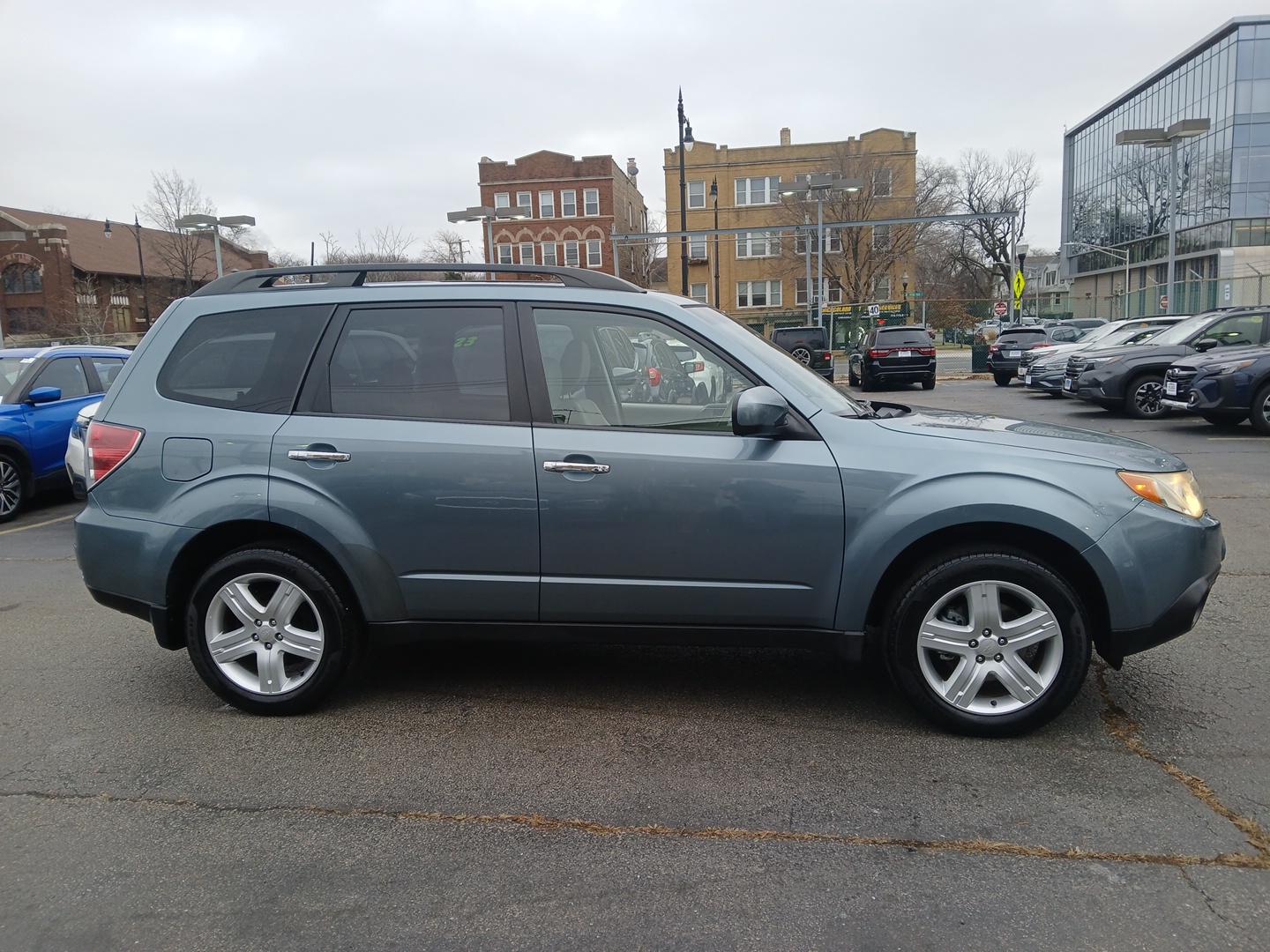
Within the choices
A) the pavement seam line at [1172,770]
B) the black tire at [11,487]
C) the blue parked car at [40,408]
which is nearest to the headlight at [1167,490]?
the pavement seam line at [1172,770]

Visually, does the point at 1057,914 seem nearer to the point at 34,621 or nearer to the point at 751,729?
the point at 751,729

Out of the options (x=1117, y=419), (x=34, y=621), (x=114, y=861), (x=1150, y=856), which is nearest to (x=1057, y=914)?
(x=1150, y=856)

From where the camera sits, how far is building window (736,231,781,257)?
5881 cm

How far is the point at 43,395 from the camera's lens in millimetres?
9758

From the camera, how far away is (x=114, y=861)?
3.06 m

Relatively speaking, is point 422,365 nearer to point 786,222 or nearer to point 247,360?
point 247,360

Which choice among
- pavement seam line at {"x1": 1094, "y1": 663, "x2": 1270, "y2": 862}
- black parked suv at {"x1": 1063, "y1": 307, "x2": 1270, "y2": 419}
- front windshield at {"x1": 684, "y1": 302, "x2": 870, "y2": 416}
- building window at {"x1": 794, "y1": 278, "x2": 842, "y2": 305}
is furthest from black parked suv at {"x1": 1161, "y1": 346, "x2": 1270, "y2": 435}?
building window at {"x1": 794, "y1": 278, "x2": 842, "y2": 305}

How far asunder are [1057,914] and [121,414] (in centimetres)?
414

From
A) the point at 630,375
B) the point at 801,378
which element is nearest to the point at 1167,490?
the point at 801,378

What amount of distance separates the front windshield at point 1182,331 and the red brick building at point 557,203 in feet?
171

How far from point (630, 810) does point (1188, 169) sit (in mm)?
65075

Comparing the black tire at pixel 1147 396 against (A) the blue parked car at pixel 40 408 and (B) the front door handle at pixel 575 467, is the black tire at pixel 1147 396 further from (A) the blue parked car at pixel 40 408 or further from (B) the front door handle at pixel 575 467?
(A) the blue parked car at pixel 40 408

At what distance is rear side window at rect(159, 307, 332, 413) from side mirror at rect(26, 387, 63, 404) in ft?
22.2

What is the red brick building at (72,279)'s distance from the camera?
55.4 metres
